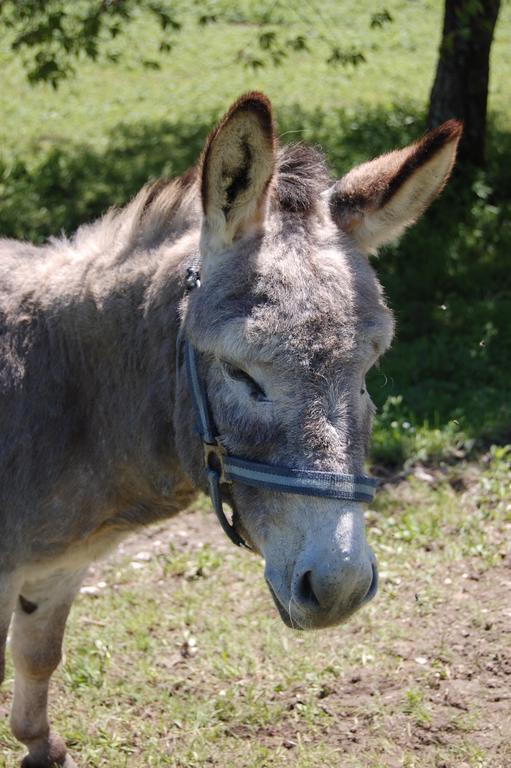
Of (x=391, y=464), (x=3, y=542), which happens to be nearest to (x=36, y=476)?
(x=3, y=542)

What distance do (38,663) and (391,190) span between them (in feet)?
8.06

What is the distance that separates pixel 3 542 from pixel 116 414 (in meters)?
0.60

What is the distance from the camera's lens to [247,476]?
2.61 metres

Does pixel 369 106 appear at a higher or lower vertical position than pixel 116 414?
lower

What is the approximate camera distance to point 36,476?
3.17 metres

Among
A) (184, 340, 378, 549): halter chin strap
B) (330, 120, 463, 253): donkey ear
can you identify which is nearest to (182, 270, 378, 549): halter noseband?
(184, 340, 378, 549): halter chin strap

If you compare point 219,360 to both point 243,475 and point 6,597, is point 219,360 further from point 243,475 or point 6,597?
point 6,597

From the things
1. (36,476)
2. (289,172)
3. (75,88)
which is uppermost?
(289,172)

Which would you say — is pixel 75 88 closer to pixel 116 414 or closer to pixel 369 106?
pixel 369 106

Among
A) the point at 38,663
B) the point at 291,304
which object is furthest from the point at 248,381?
the point at 38,663

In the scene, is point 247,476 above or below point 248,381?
below

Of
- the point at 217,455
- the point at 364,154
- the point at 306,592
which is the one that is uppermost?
the point at 217,455

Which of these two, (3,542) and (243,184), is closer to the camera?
(243,184)

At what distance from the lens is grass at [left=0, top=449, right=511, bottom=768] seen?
3.90 metres
